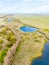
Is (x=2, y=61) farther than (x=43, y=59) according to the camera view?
No

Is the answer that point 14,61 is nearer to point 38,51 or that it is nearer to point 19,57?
point 19,57

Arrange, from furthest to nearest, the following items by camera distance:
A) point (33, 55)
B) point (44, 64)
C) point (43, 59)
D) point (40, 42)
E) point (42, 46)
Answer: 1. point (40, 42)
2. point (42, 46)
3. point (33, 55)
4. point (43, 59)
5. point (44, 64)

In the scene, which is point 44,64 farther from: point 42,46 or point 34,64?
point 42,46

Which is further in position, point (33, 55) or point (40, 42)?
point (40, 42)

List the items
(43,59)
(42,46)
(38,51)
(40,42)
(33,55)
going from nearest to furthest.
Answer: (43,59) < (33,55) < (38,51) < (42,46) < (40,42)

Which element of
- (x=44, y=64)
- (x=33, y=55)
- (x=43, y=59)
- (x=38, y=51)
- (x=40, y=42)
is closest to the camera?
(x=44, y=64)

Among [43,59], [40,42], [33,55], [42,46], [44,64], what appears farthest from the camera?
[40,42]

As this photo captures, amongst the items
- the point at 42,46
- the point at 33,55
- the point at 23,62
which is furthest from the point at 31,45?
the point at 23,62

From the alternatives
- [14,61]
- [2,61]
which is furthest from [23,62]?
[2,61]
